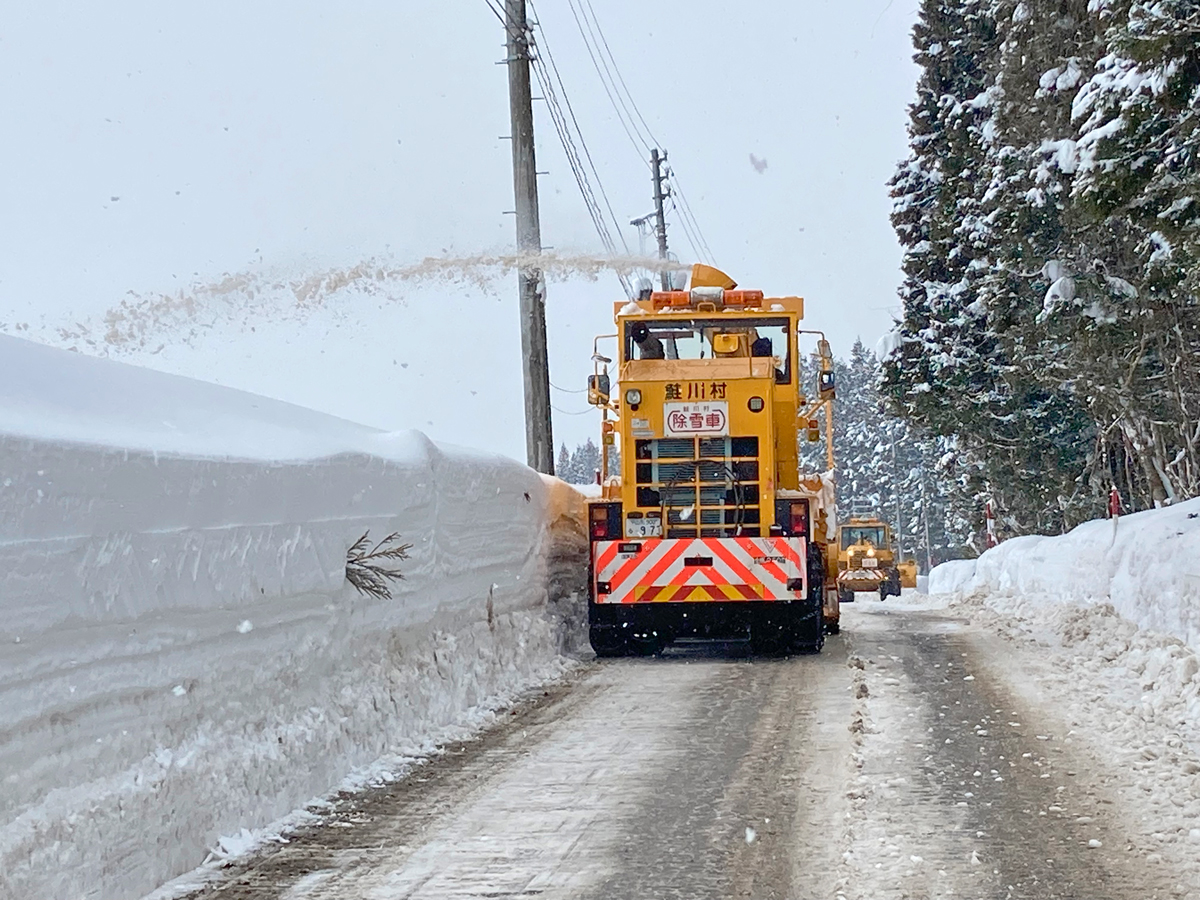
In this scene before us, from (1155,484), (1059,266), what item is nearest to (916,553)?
(1155,484)

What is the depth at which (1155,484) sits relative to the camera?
22188 mm

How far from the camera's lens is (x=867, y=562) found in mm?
36031

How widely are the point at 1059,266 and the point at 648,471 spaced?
7.62 meters

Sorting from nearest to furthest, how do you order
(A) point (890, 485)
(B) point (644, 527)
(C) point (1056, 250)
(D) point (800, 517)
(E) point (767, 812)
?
(E) point (767, 812), (D) point (800, 517), (B) point (644, 527), (C) point (1056, 250), (A) point (890, 485)

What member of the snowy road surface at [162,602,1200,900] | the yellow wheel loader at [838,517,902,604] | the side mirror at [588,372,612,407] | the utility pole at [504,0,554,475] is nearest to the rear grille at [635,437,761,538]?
the side mirror at [588,372,612,407]

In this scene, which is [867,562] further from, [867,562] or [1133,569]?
[1133,569]

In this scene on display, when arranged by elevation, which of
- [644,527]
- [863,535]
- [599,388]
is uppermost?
[599,388]

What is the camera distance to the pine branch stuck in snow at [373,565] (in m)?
7.51

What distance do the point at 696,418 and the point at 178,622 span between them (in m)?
8.40

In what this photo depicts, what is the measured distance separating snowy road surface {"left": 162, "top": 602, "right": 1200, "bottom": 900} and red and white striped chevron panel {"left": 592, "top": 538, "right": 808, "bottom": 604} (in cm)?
314

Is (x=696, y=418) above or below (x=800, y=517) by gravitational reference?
above

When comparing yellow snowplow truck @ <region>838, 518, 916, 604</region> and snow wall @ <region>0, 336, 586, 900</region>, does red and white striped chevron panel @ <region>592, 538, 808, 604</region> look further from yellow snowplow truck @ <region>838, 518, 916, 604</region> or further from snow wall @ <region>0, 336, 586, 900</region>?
yellow snowplow truck @ <region>838, 518, 916, 604</region>

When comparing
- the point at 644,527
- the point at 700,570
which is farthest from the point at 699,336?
the point at 700,570

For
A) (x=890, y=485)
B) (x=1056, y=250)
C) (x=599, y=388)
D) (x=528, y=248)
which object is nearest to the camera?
(x=599, y=388)
